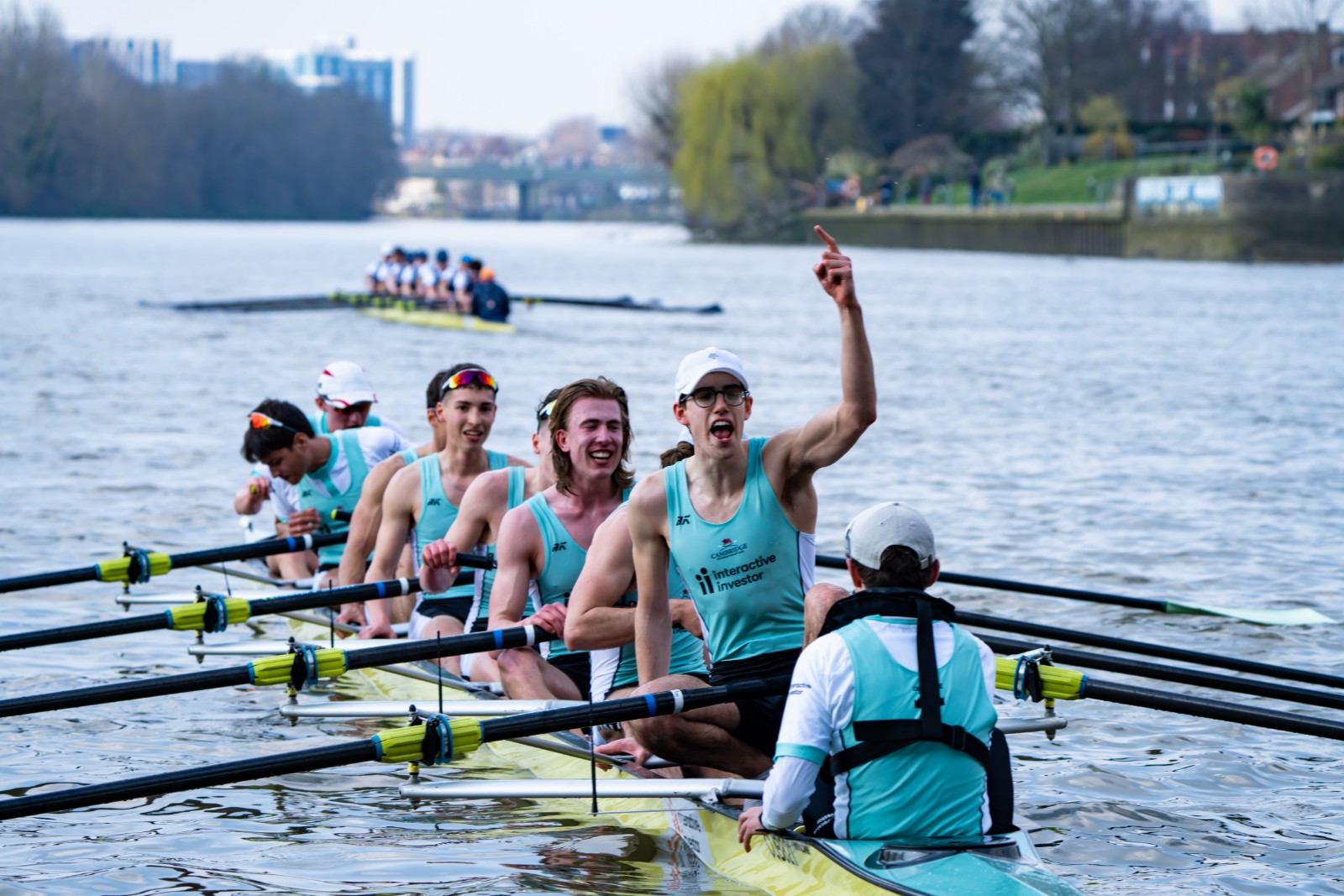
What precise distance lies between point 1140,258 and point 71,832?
55253 mm

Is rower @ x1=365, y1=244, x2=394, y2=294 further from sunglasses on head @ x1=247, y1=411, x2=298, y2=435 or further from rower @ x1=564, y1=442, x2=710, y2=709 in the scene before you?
rower @ x1=564, y1=442, x2=710, y2=709

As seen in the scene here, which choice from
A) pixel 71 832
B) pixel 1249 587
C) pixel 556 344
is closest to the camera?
pixel 71 832

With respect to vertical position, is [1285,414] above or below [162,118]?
below

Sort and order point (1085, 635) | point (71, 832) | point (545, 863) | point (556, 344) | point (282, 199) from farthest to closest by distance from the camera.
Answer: point (282, 199), point (556, 344), point (1085, 635), point (71, 832), point (545, 863)

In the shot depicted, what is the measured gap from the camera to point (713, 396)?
5340 mm

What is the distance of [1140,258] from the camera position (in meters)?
57.8

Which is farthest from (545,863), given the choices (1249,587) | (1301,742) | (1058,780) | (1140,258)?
(1140,258)

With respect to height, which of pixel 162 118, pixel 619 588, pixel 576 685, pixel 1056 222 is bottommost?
pixel 576 685

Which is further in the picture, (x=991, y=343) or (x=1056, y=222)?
(x=1056, y=222)

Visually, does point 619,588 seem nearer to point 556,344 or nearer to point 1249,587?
point 1249,587

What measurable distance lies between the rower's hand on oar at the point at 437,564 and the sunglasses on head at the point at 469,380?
2.40ft

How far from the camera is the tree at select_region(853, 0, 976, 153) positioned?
80438 millimetres

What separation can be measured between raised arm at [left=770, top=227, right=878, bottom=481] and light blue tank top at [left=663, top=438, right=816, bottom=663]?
16cm

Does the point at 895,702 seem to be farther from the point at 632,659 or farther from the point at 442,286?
the point at 442,286
